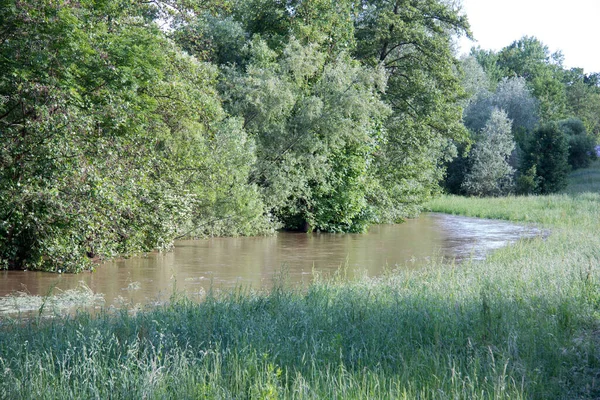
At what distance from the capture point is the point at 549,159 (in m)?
49.1

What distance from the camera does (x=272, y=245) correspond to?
22.1 m

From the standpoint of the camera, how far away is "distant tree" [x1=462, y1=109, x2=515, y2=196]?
49.8 meters

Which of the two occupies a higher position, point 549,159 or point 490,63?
point 490,63

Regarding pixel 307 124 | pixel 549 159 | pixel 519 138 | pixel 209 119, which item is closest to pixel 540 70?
pixel 519 138

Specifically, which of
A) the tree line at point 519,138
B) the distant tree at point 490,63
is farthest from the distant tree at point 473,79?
the distant tree at point 490,63

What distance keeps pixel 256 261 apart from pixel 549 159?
126 ft

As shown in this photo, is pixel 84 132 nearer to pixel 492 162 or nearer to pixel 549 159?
pixel 492 162

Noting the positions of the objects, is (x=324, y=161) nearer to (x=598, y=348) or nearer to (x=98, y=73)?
(x=98, y=73)

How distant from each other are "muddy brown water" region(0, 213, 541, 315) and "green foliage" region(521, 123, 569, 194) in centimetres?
2168

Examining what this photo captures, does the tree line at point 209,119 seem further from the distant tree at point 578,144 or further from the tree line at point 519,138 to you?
the distant tree at point 578,144

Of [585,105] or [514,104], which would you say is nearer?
[514,104]

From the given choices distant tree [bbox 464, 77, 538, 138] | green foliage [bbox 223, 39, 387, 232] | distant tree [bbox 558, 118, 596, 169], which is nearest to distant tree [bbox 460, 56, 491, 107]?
distant tree [bbox 464, 77, 538, 138]

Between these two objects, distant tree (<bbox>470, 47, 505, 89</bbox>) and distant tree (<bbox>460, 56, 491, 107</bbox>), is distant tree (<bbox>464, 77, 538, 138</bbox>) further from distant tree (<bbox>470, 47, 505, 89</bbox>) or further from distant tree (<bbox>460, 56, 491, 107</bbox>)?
distant tree (<bbox>470, 47, 505, 89</bbox>)

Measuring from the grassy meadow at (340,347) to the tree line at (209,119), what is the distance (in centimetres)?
580
